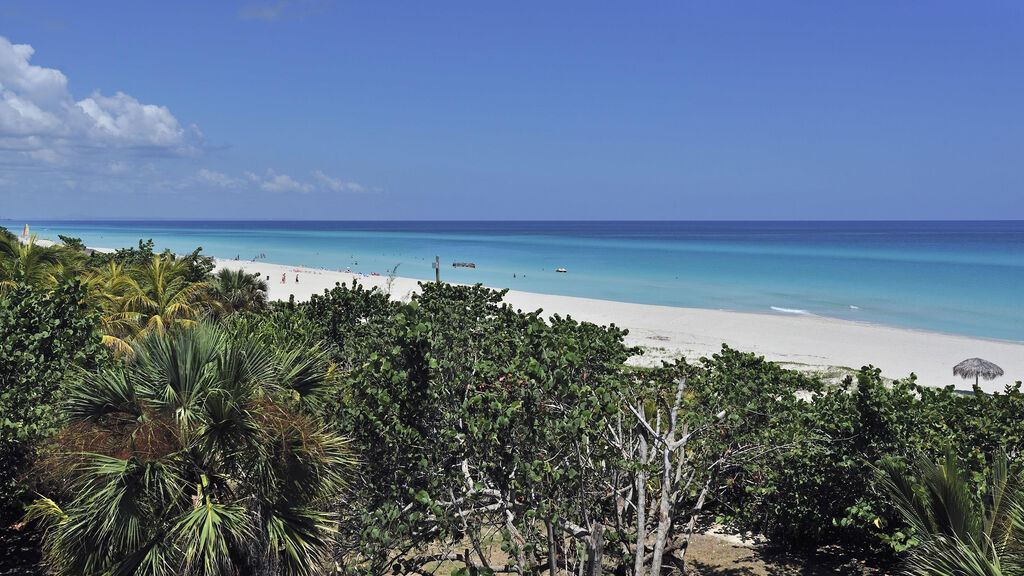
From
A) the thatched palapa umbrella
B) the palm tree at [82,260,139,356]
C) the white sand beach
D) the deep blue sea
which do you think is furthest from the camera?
the deep blue sea

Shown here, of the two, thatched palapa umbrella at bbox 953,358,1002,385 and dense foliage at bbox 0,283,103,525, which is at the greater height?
dense foliage at bbox 0,283,103,525

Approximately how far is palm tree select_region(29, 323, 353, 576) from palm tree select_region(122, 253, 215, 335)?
8347mm

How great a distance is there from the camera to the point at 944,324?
37.8m

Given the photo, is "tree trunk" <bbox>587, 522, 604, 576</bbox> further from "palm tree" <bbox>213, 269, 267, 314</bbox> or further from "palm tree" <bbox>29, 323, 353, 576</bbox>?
"palm tree" <bbox>213, 269, 267, 314</bbox>

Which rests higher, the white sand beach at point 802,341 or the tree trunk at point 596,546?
the tree trunk at point 596,546

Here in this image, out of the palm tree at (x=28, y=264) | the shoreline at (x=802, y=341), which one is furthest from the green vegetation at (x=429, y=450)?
the shoreline at (x=802, y=341)

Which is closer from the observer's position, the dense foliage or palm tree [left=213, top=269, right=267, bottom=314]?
the dense foliage

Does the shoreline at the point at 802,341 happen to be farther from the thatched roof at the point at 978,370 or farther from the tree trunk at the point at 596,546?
the tree trunk at the point at 596,546

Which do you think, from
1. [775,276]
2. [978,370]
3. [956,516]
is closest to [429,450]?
[956,516]

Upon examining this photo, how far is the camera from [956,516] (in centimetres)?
575

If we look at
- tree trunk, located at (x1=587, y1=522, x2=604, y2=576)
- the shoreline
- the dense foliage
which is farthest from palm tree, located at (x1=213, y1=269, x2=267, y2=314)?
tree trunk, located at (x1=587, y1=522, x2=604, y2=576)

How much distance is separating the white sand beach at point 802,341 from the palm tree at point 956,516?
14.7 metres

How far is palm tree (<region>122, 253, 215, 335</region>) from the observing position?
593 inches

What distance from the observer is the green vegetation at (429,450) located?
564 centimetres
